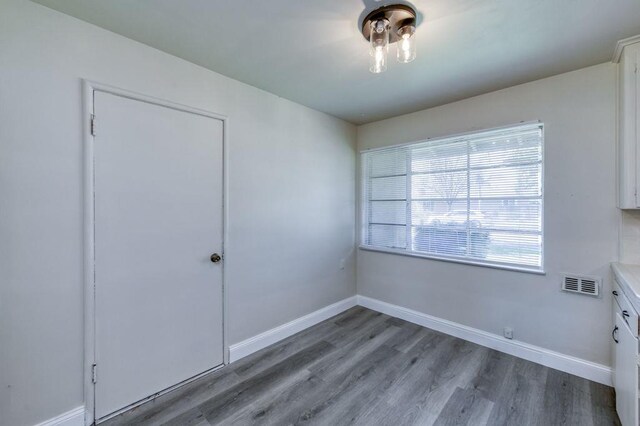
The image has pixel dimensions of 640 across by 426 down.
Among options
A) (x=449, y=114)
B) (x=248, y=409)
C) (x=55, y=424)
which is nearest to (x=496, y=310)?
(x=449, y=114)

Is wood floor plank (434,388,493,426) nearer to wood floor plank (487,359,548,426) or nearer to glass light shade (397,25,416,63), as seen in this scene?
wood floor plank (487,359,548,426)

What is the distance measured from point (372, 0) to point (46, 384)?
2.85 m

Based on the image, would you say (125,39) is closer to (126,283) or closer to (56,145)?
(56,145)

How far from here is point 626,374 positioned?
1.58m

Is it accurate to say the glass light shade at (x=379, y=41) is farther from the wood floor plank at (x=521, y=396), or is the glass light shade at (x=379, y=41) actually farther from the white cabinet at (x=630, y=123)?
the wood floor plank at (x=521, y=396)

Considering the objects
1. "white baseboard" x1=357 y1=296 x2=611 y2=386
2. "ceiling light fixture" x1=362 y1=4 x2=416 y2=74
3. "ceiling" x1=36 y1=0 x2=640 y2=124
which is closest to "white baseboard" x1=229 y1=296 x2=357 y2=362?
"white baseboard" x1=357 y1=296 x2=611 y2=386

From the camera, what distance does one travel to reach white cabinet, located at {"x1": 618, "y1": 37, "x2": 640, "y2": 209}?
185 cm

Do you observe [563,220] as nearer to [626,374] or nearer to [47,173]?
[626,374]

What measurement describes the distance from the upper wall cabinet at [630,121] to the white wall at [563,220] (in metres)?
0.22

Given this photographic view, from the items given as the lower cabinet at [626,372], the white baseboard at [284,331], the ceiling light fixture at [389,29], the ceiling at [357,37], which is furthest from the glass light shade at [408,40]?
the white baseboard at [284,331]

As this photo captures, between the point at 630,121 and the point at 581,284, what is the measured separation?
4.10ft

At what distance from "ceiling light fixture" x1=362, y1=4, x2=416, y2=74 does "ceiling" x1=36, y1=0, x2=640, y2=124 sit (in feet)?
0.20

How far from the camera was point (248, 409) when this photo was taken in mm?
1922

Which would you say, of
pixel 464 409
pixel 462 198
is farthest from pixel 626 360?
pixel 462 198
